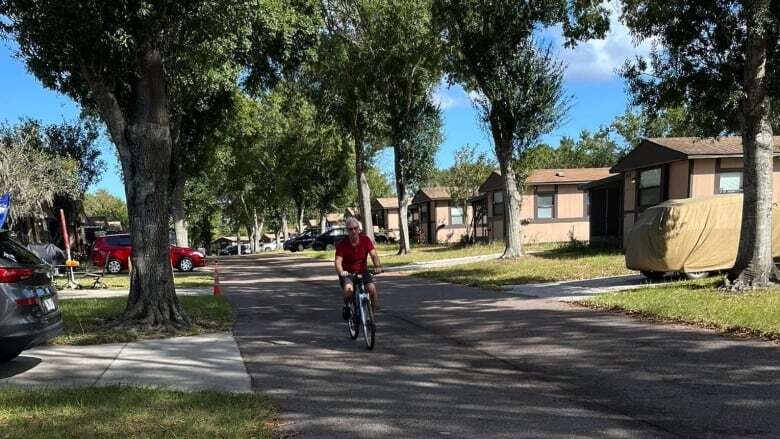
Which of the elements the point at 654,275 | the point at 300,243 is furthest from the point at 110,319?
the point at 300,243

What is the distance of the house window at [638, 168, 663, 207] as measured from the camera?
2152 cm

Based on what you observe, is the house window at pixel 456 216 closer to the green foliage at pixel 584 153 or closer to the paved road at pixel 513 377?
the green foliage at pixel 584 153

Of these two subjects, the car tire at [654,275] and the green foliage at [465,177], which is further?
the green foliage at [465,177]

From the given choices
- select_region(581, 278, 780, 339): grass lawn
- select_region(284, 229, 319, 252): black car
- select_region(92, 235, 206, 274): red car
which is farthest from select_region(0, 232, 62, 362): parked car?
select_region(284, 229, 319, 252): black car

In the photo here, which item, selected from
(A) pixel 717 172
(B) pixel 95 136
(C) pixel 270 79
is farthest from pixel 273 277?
(B) pixel 95 136

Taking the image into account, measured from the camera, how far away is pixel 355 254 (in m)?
8.25

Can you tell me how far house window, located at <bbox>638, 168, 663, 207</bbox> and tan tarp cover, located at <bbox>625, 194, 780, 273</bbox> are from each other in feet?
26.2

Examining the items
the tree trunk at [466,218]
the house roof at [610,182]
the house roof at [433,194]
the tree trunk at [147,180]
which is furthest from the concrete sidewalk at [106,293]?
the house roof at [433,194]

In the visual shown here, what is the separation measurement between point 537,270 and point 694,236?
503cm

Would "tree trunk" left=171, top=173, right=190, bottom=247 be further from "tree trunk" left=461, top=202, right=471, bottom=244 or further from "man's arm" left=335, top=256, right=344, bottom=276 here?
"man's arm" left=335, top=256, right=344, bottom=276

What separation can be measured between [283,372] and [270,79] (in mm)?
12418

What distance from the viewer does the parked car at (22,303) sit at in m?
6.17

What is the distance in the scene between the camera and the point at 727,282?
11.1 metres

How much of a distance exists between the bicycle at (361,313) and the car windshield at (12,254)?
390 centimetres
